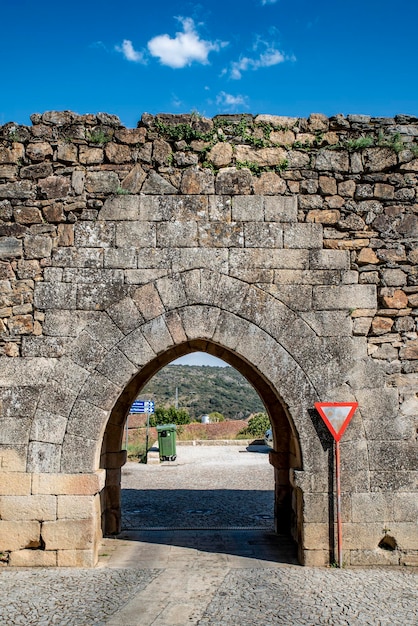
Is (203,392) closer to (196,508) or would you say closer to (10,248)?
(196,508)

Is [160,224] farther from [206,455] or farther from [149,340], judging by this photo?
[206,455]

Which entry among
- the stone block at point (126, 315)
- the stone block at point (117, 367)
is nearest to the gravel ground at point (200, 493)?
the stone block at point (117, 367)

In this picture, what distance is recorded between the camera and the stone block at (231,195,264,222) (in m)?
5.89

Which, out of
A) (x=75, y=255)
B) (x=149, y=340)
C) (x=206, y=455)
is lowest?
(x=206, y=455)

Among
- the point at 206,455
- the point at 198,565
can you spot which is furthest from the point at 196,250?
the point at 206,455

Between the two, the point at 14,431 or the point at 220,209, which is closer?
the point at 14,431

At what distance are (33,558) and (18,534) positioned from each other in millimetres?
271

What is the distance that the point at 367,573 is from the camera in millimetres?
5250

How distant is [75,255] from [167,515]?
454 cm

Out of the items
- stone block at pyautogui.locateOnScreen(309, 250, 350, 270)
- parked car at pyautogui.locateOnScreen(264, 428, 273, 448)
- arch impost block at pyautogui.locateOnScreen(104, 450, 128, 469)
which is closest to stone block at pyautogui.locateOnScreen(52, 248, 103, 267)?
stone block at pyautogui.locateOnScreen(309, 250, 350, 270)

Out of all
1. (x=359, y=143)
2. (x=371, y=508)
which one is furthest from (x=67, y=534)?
(x=359, y=143)

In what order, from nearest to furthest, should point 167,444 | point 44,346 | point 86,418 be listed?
point 86,418, point 44,346, point 167,444

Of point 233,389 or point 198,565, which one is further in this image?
point 233,389

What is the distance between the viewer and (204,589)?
4.89 m
